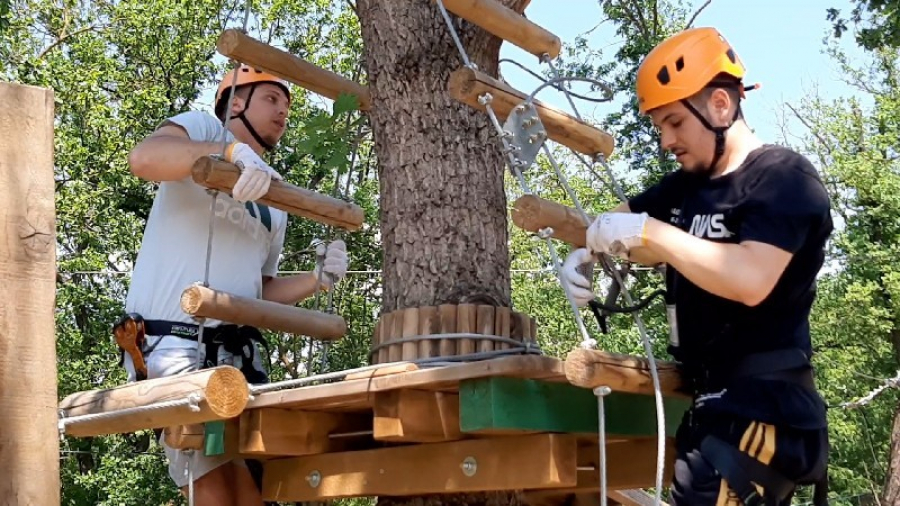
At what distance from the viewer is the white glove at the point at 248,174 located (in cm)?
308

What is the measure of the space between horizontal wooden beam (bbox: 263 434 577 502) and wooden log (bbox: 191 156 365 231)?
79 cm

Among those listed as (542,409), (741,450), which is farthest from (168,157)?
(741,450)

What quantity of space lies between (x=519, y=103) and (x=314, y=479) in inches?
48.7

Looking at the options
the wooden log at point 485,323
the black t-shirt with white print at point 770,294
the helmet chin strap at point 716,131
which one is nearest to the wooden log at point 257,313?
the wooden log at point 485,323

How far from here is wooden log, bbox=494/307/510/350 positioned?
3027mm

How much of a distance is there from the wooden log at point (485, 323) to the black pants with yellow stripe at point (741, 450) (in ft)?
2.32

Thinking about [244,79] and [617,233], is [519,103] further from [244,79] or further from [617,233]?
[244,79]

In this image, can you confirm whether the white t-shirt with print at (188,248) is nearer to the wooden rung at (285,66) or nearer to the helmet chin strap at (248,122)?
the helmet chin strap at (248,122)

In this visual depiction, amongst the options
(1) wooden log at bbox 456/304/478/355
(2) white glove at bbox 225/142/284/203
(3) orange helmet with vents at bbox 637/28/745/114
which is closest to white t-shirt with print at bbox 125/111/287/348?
(2) white glove at bbox 225/142/284/203

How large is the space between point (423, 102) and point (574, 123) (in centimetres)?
59

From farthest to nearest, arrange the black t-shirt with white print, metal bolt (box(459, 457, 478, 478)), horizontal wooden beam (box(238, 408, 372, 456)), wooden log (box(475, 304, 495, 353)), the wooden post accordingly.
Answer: wooden log (box(475, 304, 495, 353))
horizontal wooden beam (box(238, 408, 372, 456))
metal bolt (box(459, 457, 478, 478))
the black t-shirt with white print
the wooden post

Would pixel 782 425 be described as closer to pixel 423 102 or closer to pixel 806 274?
pixel 806 274

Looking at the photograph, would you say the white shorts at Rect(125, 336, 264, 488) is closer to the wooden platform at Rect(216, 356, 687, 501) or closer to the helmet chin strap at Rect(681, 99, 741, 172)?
the wooden platform at Rect(216, 356, 687, 501)

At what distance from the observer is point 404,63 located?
11.5 feet
